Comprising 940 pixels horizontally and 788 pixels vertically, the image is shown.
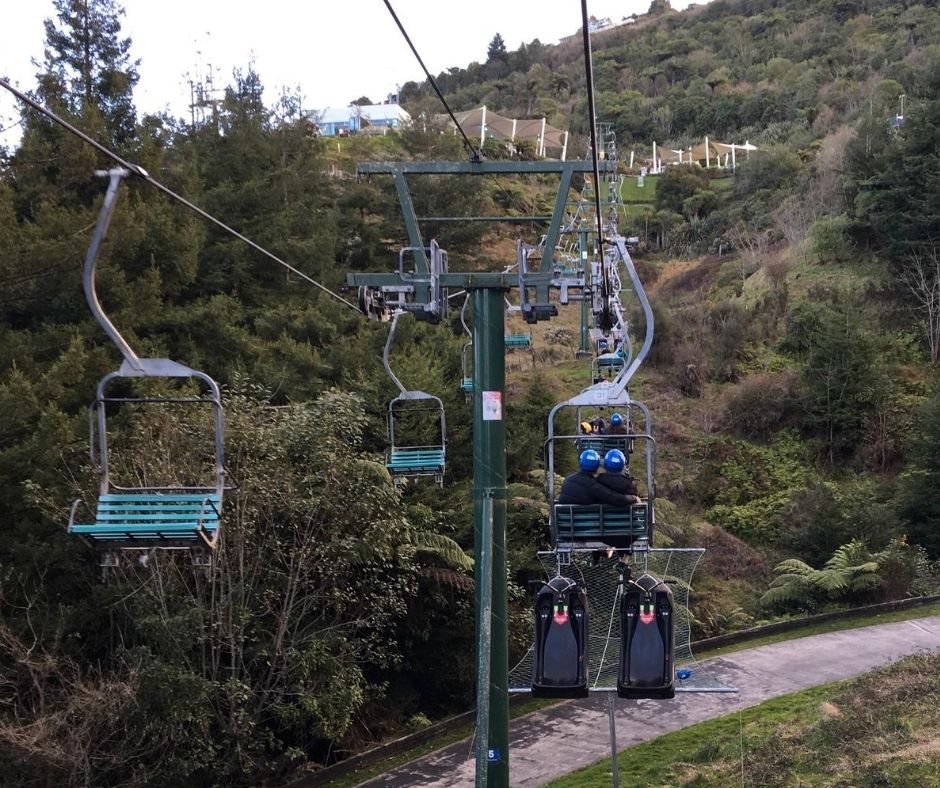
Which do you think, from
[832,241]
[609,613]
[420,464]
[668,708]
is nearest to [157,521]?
[420,464]

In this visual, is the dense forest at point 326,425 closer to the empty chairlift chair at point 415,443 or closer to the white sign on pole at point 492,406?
the empty chairlift chair at point 415,443

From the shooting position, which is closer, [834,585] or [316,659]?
[316,659]

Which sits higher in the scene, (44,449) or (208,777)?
(44,449)

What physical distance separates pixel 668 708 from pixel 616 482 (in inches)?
250

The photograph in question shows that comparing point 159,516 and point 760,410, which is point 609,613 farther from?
point 760,410

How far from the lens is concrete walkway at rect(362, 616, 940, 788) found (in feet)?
35.5

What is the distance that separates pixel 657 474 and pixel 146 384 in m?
13.0

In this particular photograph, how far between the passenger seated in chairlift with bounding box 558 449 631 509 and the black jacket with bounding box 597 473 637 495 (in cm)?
4

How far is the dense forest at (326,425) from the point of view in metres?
10.6

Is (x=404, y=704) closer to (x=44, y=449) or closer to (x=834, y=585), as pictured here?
(x=44, y=449)

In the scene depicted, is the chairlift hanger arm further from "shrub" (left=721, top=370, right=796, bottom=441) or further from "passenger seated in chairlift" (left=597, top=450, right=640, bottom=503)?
"shrub" (left=721, top=370, right=796, bottom=441)

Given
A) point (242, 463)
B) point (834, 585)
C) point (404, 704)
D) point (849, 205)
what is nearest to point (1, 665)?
Answer: point (242, 463)

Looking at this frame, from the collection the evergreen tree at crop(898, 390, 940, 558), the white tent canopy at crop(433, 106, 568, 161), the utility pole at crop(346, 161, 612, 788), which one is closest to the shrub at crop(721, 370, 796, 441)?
the evergreen tree at crop(898, 390, 940, 558)

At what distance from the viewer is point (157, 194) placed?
1855cm
